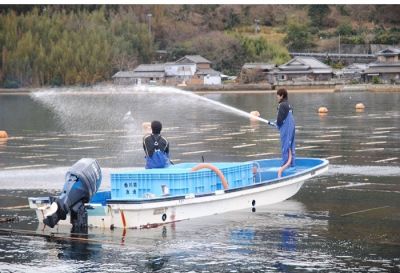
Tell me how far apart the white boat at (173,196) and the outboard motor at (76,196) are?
59 mm

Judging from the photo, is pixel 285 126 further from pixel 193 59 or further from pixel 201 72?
pixel 193 59

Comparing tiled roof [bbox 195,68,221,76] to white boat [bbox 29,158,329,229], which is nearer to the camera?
white boat [bbox 29,158,329,229]

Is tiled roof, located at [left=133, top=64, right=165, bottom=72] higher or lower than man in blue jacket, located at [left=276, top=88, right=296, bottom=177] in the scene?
higher

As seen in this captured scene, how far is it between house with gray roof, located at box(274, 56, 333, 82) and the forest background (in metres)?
6.82

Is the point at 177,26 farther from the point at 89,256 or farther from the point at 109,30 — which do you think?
the point at 89,256

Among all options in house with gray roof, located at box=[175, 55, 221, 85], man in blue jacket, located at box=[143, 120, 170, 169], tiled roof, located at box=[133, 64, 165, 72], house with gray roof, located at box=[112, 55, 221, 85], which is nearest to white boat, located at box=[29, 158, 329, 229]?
man in blue jacket, located at box=[143, 120, 170, 169]

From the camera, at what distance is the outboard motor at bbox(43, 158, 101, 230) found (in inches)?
582

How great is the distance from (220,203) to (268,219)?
3.05 feet

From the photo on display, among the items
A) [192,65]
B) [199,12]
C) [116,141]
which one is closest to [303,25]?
[199,12]

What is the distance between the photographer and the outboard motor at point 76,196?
14789 mm

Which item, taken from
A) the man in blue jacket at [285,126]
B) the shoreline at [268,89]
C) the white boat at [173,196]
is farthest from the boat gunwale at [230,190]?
the shoreline at [268,89]

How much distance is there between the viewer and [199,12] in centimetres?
15662

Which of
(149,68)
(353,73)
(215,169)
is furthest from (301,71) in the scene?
(215,169)

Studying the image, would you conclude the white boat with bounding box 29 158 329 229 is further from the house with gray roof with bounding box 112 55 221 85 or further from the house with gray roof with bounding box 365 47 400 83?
the house with gray roof with bounding box 365 47 400 83
